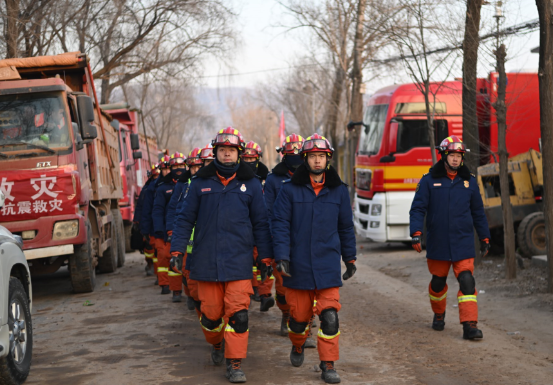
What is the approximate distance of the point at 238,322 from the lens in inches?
245

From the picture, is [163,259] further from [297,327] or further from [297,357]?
[297,327]

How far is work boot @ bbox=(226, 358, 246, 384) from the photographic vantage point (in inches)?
241

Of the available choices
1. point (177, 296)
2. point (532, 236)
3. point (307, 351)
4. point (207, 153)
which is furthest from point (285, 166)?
point (532, 236)

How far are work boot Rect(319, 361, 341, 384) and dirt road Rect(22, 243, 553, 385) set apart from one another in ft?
0.38

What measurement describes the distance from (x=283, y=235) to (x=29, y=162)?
226 inches

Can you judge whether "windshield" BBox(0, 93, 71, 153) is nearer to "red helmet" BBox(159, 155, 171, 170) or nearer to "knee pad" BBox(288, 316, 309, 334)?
"red helmet" BBox(159, 155, 171, 170)

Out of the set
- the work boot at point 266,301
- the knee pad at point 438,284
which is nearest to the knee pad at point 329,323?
the knee pad at point 438,284

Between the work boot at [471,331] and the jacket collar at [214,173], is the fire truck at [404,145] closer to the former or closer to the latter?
the work boot at [471,331]

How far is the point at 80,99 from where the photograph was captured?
36.0 feet

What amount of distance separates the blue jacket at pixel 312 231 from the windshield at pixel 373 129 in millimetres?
11490

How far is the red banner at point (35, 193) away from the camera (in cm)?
1067

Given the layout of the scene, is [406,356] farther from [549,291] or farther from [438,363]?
[549,291]

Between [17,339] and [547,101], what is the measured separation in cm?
730

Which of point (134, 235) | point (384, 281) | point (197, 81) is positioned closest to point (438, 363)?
point (384, 281)
